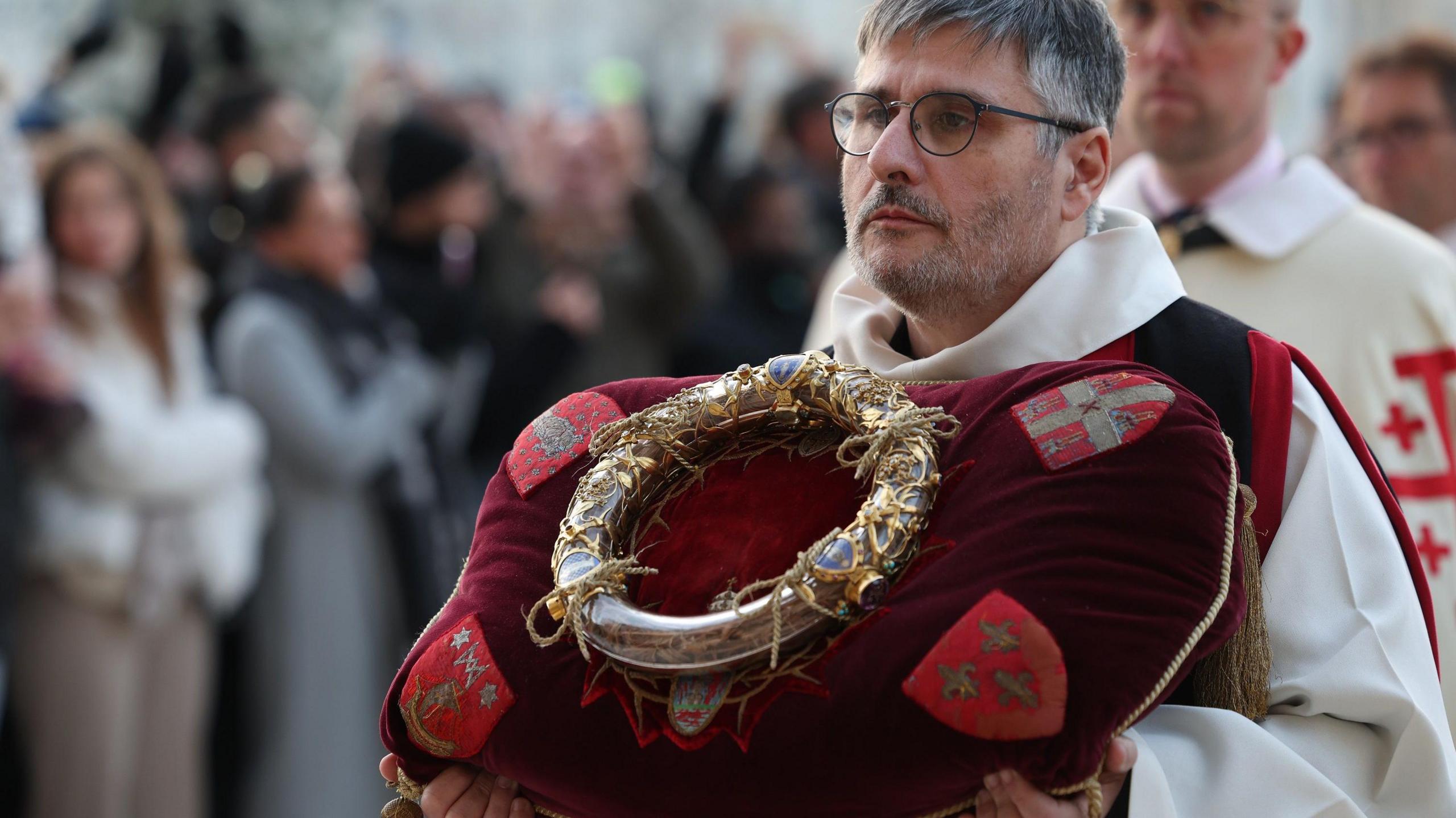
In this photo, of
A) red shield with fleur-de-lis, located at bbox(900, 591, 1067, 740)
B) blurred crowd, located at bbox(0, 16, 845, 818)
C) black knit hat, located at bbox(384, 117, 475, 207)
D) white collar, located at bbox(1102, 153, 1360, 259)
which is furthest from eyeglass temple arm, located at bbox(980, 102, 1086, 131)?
black knit hat, located at bbox(384, 117, 475, 207)

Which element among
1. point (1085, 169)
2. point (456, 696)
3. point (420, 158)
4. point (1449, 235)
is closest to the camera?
point (456, 696)

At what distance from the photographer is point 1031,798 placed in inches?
74.7

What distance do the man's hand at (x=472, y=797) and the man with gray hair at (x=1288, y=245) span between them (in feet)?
6.10

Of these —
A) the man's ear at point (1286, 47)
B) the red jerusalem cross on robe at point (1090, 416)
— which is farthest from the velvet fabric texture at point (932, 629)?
the man's ear at point (1286, 47)

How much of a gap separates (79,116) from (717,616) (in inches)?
184

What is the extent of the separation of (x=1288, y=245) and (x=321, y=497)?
320 centimetres

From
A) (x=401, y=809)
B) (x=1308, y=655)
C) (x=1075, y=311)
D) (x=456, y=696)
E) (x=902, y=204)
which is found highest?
(x=902, y=204)

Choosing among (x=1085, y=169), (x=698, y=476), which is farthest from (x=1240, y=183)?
(x=698, y=476)

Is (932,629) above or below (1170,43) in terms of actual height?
below

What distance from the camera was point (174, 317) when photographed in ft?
16.7

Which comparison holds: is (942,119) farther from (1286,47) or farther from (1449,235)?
(1449,235)

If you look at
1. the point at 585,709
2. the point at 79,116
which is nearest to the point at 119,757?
the point at 79,116

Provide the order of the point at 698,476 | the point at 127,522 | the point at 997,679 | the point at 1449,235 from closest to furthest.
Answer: the point at 997,679
the point at 698,476
the point at 1449,235
the point at 127,522

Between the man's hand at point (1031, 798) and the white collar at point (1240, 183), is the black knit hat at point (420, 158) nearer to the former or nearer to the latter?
the white collar at point (1240, 183)
